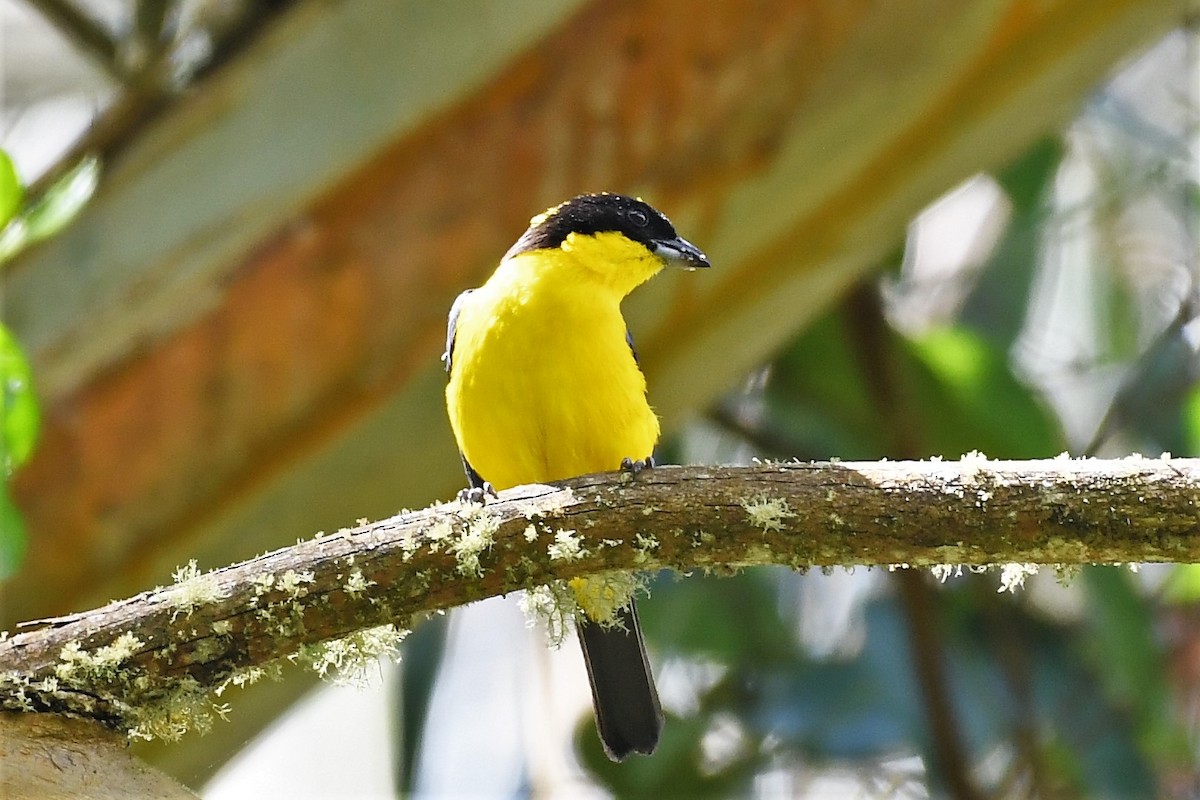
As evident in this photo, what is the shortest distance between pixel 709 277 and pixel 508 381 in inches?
46.1

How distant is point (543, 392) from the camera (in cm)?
379

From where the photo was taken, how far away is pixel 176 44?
4832 mm

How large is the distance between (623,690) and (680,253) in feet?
4.11

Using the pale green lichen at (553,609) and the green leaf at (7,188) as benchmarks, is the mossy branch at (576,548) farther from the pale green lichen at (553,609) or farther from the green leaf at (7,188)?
the green leaf at (7,188)

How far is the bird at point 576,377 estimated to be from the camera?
381 cm

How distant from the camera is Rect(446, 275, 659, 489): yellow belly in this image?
380cm

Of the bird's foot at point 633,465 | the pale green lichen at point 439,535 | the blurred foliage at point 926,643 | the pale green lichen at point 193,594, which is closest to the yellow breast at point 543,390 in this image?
the bird's foot at point 633,465

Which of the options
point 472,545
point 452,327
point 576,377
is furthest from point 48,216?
point 452,327

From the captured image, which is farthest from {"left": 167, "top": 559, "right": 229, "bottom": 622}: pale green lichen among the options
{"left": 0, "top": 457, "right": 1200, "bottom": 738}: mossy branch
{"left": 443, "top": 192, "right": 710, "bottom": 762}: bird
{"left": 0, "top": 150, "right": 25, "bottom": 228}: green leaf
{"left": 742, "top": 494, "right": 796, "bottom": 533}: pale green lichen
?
{"left": 443, "top": 192, "right": 710, "bottom": 762}: bird

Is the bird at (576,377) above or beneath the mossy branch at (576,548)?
above

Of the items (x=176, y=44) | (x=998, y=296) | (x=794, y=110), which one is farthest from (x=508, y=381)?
(x=998, y=296)

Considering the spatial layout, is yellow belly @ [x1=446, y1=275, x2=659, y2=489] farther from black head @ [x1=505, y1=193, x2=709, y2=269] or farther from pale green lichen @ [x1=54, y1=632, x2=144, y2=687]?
pale green lichen @ [x1=54, y1=632, x2=144, y2=687]

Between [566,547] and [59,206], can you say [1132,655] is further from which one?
[59,206]

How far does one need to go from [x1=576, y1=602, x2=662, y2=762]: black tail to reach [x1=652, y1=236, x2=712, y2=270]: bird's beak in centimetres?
100
